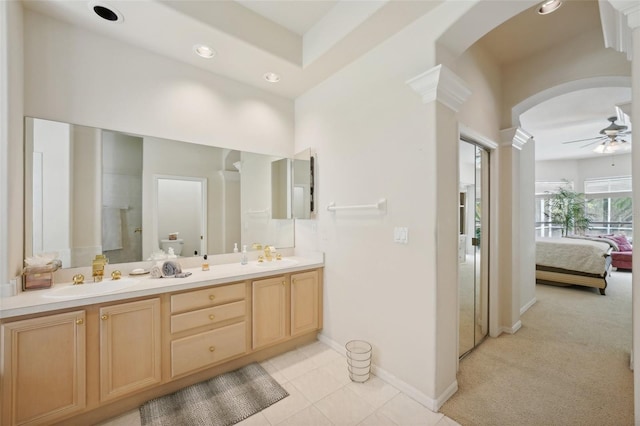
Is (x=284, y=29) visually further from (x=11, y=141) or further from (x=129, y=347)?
(x=129, y=347)

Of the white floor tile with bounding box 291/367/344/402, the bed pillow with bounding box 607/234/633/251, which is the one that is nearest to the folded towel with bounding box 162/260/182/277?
the white floor tile with bounding box 291/367/344/402

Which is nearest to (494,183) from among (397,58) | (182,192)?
(397,58)

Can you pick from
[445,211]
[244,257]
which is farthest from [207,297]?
[445,211]

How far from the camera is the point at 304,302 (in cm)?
263

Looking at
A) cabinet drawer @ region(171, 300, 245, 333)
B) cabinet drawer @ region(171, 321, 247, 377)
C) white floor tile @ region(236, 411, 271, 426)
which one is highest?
cabinet drawer @ region(171, 300, 245, 333)

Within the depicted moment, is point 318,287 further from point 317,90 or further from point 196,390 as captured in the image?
point 317,90

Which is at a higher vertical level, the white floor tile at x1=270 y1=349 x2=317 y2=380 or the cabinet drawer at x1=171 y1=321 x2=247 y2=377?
the cabinet drawer at x1=171 y1=321 x2=247 y2=377

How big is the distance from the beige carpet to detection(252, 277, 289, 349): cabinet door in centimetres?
142

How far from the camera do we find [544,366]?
2.31 meters

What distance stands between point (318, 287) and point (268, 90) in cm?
221

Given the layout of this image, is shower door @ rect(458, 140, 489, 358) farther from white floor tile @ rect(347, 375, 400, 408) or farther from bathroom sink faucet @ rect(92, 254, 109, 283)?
bathroom sink faucet @ rect(92, 254, 109, 283)

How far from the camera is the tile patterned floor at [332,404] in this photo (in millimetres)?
1722

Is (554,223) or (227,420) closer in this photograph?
(227,420)

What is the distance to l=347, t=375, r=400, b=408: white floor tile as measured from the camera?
1.90 meters
